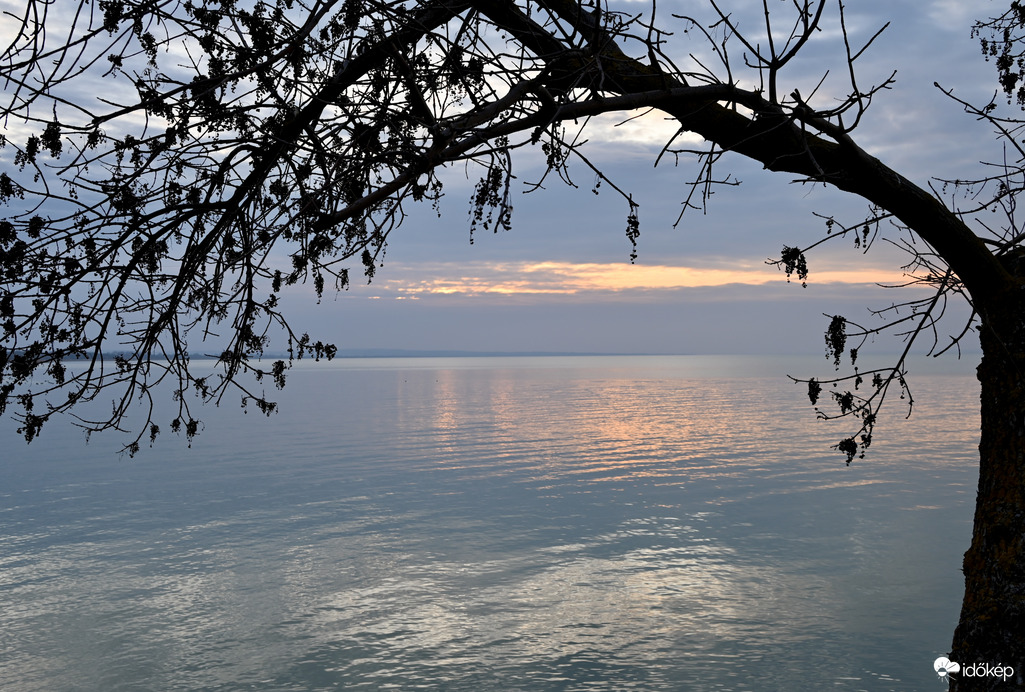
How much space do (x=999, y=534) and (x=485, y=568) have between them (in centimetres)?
1261

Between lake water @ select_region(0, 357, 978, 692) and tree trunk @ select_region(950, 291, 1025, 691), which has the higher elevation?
tree trunk @ select_region(950, 291, 1025, 691)

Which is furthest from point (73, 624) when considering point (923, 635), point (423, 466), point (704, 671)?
point (423, 466)

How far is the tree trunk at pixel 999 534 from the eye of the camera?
19.5ft

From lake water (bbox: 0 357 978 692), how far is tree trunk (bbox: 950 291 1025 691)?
5.59 meters

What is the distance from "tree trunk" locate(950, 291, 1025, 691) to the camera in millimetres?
5945

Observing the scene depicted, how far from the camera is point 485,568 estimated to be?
17.4 m

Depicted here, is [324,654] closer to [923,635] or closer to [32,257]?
[32,257]

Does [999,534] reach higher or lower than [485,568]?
higher

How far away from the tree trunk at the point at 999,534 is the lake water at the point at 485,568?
5592mm

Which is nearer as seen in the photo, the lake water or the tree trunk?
the tree trunk

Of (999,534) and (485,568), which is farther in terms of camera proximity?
(485,568)

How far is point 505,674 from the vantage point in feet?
38.2

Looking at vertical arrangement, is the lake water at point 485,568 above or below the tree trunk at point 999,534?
below

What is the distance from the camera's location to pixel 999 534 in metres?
6.18
